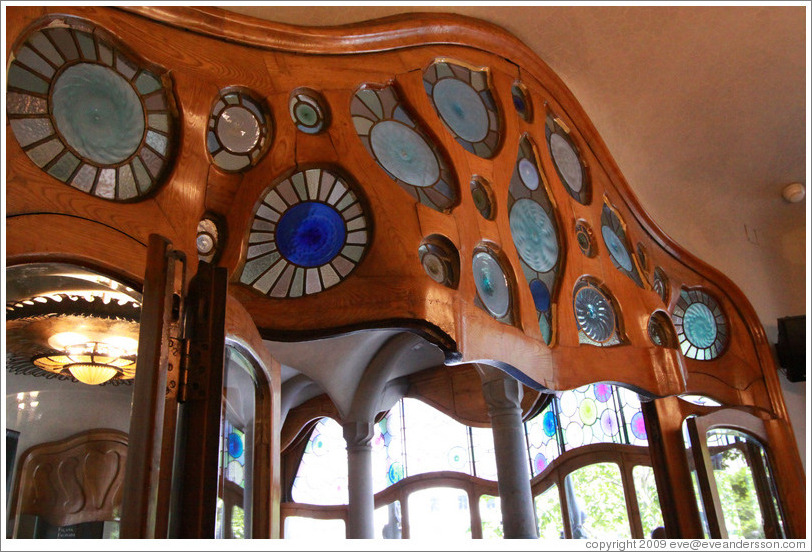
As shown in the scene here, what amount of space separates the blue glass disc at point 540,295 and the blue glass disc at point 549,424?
155 inches

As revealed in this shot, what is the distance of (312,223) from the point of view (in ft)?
12.9

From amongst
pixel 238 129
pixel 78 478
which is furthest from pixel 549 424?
pixel 78 478

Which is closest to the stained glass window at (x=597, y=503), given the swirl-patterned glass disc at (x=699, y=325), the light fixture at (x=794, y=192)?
the swirl-patterned glass disc at (x=699, y=325)

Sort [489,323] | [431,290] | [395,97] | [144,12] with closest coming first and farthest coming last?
[144,12] < [431,290] < [489,323] < [395,97]

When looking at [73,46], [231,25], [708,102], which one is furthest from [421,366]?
[73,46]

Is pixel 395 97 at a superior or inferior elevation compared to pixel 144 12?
superior

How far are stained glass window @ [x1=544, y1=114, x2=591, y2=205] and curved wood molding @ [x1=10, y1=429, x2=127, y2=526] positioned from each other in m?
4.27

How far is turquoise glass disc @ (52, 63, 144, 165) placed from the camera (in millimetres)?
2994

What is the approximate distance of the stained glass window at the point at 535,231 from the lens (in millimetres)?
5047

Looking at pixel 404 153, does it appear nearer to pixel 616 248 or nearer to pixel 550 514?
pixel 616 248

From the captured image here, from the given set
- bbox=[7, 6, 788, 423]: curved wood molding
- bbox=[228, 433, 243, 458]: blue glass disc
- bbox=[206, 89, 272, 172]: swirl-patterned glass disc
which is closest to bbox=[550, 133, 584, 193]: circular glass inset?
bbox=[7, 6, 788, 423]: curved wood molding

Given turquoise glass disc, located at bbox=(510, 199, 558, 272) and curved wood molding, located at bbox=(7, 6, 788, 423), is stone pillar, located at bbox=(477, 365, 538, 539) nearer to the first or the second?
curved wood molding, located at bbox=(7, 6, 788, 423)

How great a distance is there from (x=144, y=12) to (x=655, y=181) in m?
5.46

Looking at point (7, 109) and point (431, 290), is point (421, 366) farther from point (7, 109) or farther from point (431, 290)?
point (7, 109)
